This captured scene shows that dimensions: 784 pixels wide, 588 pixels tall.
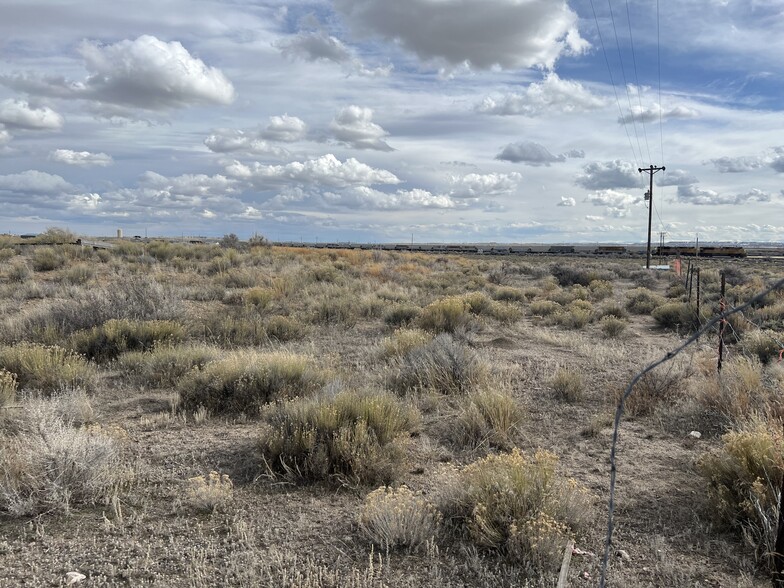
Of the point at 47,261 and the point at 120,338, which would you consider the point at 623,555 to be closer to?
the point at 120,338

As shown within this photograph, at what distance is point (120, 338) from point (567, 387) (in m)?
7.87

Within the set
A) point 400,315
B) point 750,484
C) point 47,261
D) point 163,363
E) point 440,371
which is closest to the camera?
point 750,484

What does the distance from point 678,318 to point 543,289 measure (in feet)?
30.4

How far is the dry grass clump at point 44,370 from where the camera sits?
8.02 meters

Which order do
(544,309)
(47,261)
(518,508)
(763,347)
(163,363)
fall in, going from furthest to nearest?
(47,261) → (544,309) → (763,347) → (163,363) → (518,508)

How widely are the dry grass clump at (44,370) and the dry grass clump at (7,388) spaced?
0.23 metres

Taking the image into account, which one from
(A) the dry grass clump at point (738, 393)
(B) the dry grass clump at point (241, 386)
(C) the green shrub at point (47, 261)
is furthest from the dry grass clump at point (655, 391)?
(C) the green shrub at point (47, 261)

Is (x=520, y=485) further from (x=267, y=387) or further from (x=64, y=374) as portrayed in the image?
(x=64, y=374)

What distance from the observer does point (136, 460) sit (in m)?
5.69

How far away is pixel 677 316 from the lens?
16484 millimetres

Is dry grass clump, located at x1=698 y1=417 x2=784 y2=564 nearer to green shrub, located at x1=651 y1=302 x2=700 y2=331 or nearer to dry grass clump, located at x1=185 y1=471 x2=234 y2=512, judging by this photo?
dry grass clump, located at x1=185 y1=471 x2=234 y2=512

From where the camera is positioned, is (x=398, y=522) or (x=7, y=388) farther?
(x=7, y=388)

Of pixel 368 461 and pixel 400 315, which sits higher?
pixel 400 315

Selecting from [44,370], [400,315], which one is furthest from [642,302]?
[44,370]
